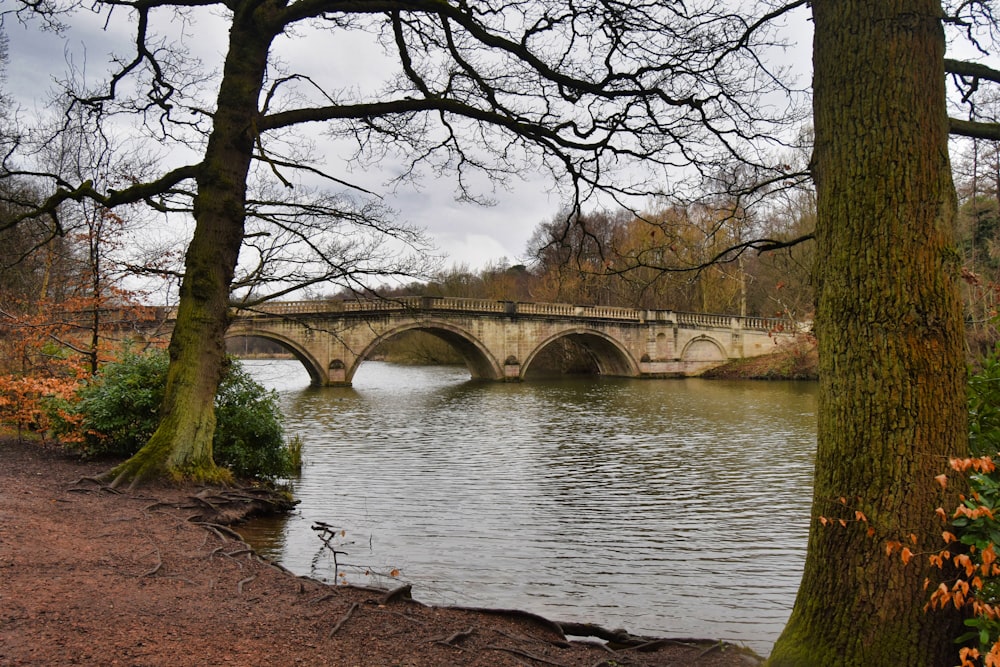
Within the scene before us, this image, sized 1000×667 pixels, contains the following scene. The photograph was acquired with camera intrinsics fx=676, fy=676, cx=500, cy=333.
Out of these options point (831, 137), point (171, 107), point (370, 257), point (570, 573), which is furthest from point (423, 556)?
point (171, 107)

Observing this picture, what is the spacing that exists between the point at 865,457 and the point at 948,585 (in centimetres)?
53

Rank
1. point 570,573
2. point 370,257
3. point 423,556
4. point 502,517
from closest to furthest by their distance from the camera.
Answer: point 570,573 < point 423,556 < point 370,257 < point 502,517

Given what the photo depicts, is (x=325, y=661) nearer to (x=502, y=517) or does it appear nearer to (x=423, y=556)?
(x=423, y=556)

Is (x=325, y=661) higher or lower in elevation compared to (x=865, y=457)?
lower

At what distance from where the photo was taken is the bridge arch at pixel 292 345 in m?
26.2

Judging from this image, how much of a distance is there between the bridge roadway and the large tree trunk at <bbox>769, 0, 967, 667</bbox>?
70.5 ft

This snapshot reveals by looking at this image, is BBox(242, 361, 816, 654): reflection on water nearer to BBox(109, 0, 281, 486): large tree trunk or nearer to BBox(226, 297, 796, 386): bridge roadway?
BBox(109, 0, 281, 486): large tree trunk

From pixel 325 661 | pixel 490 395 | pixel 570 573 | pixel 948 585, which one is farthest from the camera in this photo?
pixel 490 395

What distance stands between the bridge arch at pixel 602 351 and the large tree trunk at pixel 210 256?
2819 cm

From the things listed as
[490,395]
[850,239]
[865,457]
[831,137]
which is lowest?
[490,395]

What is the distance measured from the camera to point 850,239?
2.79 meters

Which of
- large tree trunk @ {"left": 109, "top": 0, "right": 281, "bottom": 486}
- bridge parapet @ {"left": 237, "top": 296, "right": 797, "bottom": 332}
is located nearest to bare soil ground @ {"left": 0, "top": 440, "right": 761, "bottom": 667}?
large tree trunk @ {"left": 109, "top": 0, "right": 281, "bottom": 486}

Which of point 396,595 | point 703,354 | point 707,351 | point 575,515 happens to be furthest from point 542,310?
point 396,595

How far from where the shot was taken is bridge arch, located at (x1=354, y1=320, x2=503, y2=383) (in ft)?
97.7
